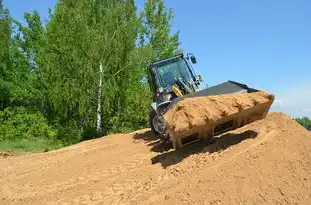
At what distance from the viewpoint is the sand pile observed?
7.30 metres

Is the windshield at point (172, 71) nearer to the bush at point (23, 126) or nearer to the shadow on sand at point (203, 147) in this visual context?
the shadow on sand at point (203, 147)

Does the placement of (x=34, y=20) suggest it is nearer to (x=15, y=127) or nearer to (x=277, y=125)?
(x=15, y=127)

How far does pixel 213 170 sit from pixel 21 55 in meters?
23.7

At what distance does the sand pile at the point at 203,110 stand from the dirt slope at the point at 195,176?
64 centimetres

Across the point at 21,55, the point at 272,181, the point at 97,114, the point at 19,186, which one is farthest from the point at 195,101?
the point at 21,55

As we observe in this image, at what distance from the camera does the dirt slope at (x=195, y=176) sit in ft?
18.7

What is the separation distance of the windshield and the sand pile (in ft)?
11.9

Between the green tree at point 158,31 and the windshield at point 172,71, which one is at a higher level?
the green tree at point 158,31

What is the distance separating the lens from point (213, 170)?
6.44 metres

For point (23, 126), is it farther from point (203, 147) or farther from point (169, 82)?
point (203, 147)

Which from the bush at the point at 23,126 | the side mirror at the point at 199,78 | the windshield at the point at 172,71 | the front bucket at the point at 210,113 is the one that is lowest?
the front bucket at the point at 210,113

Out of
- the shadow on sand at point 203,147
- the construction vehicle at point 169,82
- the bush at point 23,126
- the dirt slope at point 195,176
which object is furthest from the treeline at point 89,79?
the shadow on sand at point 203,147

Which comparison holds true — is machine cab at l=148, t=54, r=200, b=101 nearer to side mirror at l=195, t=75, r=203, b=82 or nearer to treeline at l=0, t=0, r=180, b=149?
side mirror at l=195, t=75, r=203, b=82

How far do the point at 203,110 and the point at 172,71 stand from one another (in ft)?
14.0
